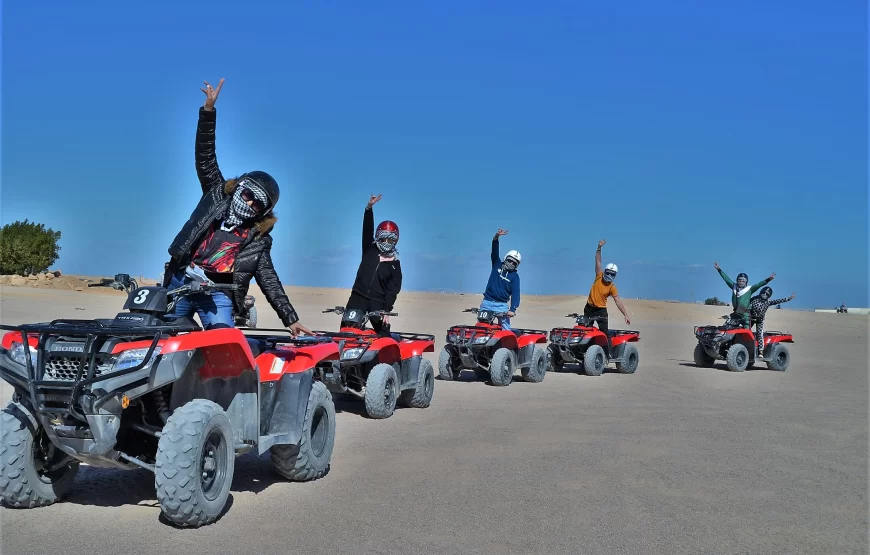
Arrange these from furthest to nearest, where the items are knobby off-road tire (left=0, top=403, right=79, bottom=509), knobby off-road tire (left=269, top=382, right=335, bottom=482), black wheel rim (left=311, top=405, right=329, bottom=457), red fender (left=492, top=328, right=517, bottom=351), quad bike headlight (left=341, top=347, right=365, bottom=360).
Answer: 1. red fender (left=492, top=328, right=517, bottom=351)
2. quad bike headlight (left=341, top=347, right=365, bottom=360)
3. black wheel rim (left=311, top=405, right=329, bottom=457)
4. knobby off-road tire (left=269, top=382, right=335, bottom=482)
5. knobby off-road tire (left=0, top=403, right=79, bottom=509)

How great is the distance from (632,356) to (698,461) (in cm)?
1123

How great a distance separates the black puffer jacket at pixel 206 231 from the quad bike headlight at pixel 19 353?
138 centimetres

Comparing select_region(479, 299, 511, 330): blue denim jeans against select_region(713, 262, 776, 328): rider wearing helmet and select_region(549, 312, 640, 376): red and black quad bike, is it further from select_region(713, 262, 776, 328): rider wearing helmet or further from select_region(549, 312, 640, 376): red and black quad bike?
select_region(713, 262, 776, 328): rider wearing helmet

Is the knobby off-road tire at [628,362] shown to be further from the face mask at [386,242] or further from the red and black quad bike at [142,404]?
the red and black quad bike at [142,404]

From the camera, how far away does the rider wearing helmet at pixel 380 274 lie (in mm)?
12312

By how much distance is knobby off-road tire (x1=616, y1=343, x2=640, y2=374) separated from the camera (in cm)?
1991

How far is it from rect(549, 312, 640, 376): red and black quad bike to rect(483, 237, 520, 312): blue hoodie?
7.91ft

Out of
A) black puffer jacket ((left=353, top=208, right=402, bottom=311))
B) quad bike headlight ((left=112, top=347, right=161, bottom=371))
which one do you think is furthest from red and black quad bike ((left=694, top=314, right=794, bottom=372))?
quad bike headlight ((left=112, top=347, right=161, bottom=371))

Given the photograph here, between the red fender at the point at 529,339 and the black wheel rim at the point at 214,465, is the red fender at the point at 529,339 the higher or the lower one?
the higher one

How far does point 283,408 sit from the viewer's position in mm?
7082

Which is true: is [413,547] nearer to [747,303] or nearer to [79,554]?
[79,554]

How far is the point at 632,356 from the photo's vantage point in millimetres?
20094

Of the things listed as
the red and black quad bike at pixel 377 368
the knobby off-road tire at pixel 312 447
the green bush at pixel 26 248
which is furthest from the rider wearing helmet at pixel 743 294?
the green bush at pixel 26 248

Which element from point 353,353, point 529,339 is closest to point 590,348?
point 529,339
